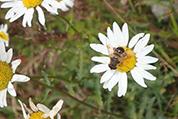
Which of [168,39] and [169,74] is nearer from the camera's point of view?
[169,74]

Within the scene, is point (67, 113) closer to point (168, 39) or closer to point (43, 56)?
point (43, 56)

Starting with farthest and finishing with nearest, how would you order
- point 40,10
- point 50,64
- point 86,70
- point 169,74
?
1. point 50,64
2. point 86,70
3. point 169,74
4. point 40,10

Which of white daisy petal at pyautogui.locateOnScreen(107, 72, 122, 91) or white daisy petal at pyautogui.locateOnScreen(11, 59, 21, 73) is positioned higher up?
white daisy petal at pyautogui.locateOnScreen(11, 59, 21, 73)

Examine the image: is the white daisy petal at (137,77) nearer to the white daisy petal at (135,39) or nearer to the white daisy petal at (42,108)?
the white daisy petal at (135,39)

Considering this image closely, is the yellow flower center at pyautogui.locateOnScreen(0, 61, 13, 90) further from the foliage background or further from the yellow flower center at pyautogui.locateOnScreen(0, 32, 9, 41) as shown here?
the yellow flower center at pyautogui.locateOnScreen(0, 32, 9, 41)

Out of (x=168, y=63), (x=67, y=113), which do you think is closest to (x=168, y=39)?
(x=168, y=63)

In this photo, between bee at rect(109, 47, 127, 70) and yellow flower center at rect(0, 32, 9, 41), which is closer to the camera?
bee at rect(109, 47, 127, 70)

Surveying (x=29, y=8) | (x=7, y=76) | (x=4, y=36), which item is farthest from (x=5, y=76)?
(x=4, y=36)

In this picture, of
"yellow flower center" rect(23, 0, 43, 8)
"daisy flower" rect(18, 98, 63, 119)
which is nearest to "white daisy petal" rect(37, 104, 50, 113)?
"daisy flower" rect(18, 98, 63, 119)

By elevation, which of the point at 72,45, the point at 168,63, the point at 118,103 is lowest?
the point at 118,103
